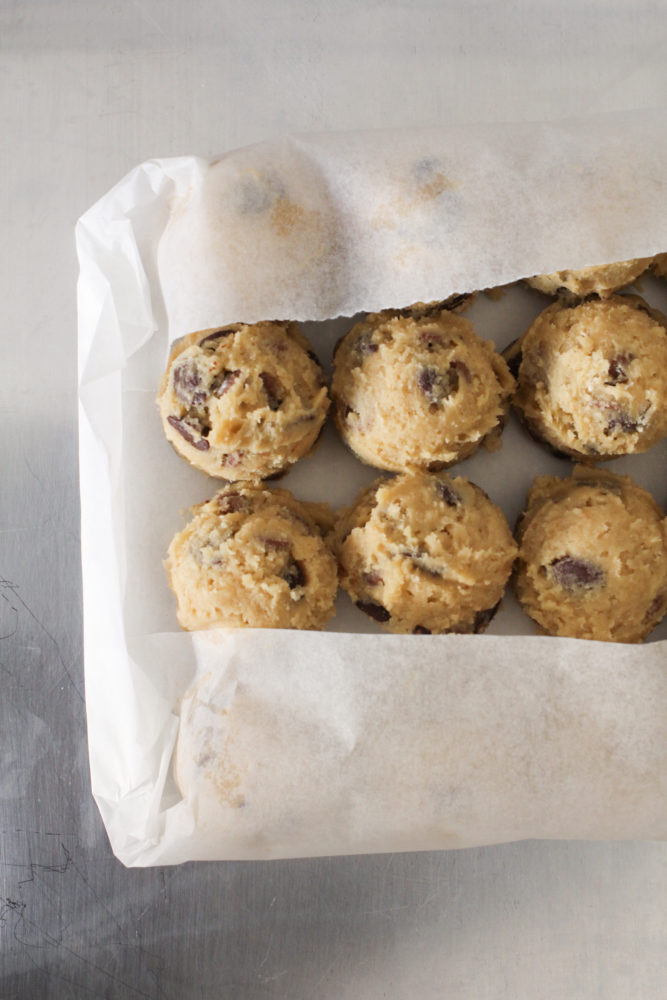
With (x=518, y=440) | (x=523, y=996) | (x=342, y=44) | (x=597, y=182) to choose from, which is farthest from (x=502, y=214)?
(x=523, y=996)

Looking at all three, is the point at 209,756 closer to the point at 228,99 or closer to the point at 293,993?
the point at 293,993

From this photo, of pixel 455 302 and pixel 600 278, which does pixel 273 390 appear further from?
pixel 600 278

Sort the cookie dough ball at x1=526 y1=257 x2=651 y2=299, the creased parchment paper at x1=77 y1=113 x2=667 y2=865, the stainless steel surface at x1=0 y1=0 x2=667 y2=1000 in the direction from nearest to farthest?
the creased parchment paper at x1=77 y1=113 x2=667 y2=865 < the cookie dough ball at x1=526 y1=257 x2=651 y2=299 < the stainless steel surface at x1=0 y1=0 x2=667 y2=1000

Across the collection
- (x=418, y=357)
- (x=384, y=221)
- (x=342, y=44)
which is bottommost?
(x=418, y=357)

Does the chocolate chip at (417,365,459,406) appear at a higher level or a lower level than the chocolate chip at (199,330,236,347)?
lower

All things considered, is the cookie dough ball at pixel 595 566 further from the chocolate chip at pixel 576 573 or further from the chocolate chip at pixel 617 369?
the chocolate chip at pixel 617 369

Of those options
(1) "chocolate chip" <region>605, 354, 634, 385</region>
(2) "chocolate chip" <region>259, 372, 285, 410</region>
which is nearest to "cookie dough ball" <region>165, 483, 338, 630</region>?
(2) "chocolate chip" <region>259, 372, 285, 410</region>

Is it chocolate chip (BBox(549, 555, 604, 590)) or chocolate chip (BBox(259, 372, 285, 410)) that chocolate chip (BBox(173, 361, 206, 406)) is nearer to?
chocolate chip (BBox(259, 372, 285, 410))

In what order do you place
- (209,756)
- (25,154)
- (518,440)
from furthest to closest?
(25,154) → (518,440) → (209,756)
